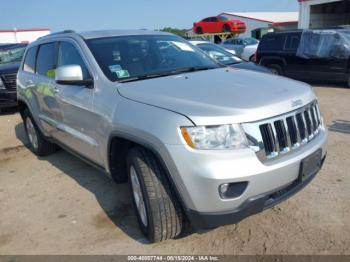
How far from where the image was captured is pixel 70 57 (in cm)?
396

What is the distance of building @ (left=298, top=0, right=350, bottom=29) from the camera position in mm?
20125

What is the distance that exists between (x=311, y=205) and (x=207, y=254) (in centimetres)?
126

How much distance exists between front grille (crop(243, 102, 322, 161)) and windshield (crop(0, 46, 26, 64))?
10.0 metres

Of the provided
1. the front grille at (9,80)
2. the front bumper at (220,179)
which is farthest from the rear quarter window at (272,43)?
the front bumper at (220,179)

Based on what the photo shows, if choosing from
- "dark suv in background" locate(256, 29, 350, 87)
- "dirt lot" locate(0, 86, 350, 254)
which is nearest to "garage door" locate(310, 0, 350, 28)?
"dark suv in background" locate(256, 29, 350, 87)

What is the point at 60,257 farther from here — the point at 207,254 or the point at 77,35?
the point at 77,35

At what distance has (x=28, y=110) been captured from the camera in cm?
557

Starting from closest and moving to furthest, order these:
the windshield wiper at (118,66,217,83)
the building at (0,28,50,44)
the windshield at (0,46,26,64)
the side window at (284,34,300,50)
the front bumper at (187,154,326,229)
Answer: the front bumper at (187,154,326,229), the windshield wiper at (118,66,217,83), the side window at (284,34,300,50), the windshield at (0,46,26,64), the building at (0,28,50,44)

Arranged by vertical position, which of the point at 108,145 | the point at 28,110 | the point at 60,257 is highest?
the point at 108,145

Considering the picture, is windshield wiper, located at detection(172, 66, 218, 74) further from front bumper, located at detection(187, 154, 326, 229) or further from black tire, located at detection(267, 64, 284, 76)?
black tire, located at detection(267, 64, 284, 76)

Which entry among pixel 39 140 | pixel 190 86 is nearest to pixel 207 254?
pixel 190 86

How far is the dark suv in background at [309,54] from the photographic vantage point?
381 inches

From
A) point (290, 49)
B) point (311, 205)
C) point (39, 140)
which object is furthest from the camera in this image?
point (290, 49)

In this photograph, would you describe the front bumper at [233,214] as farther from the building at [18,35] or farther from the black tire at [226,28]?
the building at [18,35]
